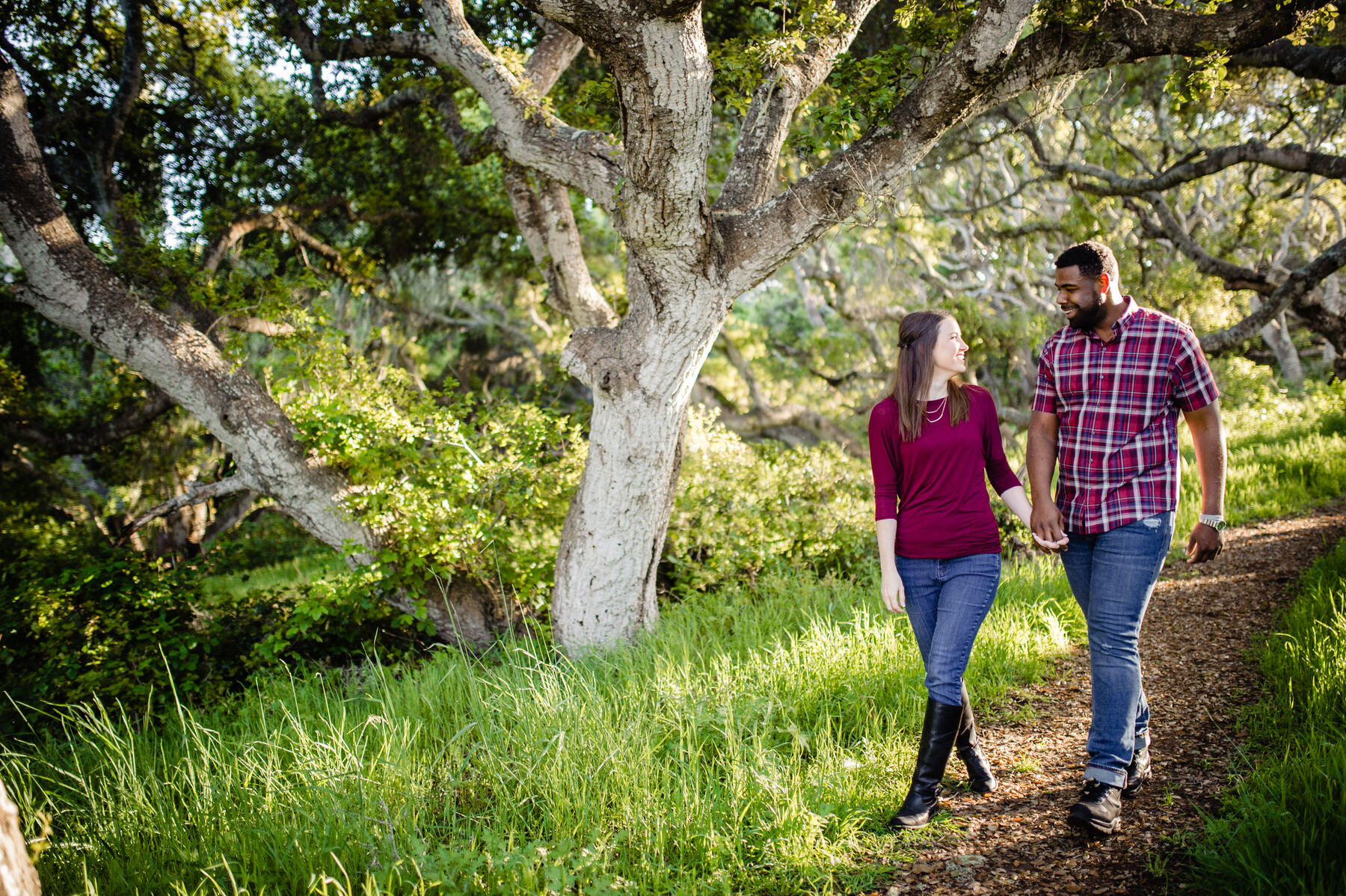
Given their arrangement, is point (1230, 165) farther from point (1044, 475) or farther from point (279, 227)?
point (279, 227)

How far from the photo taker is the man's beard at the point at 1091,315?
2766mm

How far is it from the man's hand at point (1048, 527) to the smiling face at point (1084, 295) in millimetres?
707

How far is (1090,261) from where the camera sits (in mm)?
2779

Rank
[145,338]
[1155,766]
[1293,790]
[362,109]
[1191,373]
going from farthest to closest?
[362,109]
[145,338]
[1155,766]
[1191,373]
[1293,790]

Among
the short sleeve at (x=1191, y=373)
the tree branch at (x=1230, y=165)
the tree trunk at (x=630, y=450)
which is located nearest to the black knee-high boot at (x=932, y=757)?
the short sleeve at (x=1191, y=373)

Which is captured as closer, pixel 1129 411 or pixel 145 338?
pixel 1129 411

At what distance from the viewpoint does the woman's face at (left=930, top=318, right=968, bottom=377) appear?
281 centimetres

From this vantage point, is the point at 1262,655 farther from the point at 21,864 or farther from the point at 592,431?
the point at 21,864

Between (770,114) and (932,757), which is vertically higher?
(770,114)

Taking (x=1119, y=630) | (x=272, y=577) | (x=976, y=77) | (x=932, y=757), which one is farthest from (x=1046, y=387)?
(x=272, y=577)

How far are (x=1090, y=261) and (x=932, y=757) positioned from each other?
6.39ft

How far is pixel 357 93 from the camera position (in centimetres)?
780

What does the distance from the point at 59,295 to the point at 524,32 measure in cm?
474

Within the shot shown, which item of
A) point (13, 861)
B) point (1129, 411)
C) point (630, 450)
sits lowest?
point (13, 861)
